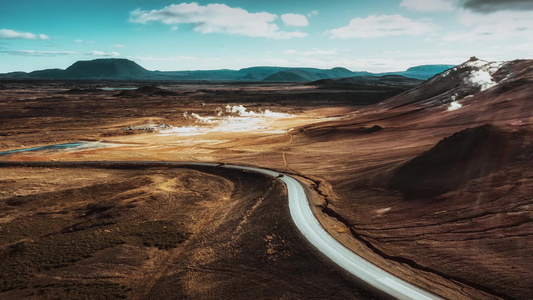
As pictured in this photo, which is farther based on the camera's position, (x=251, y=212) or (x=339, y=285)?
(x=251, y=212)

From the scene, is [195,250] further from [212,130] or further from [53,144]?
[212,130]

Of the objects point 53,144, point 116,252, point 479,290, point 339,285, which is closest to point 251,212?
point 116,252

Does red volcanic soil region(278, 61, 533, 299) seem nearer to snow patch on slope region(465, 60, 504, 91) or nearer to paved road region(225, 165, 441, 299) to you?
paved road region(225, 165, 441, 299)

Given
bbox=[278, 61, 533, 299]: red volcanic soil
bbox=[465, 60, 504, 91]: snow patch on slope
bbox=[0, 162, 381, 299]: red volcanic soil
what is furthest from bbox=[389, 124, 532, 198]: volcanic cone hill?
bbox=[465, 60, 504, 91]: snow patch on slope

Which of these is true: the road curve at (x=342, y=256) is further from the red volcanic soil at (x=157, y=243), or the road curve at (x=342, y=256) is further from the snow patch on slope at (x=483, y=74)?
the snow patch on slope at (x=483, y=74)

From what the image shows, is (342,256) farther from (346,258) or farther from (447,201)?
(447,201)

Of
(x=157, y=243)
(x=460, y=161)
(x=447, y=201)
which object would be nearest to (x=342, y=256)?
(x=447, y=201)

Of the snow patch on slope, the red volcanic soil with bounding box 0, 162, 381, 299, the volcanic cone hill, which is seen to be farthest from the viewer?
the snow patch on slope

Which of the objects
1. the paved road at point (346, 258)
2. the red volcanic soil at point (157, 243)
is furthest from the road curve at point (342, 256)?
the red volcanic soil at point (157, 243)

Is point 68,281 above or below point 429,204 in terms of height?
below
